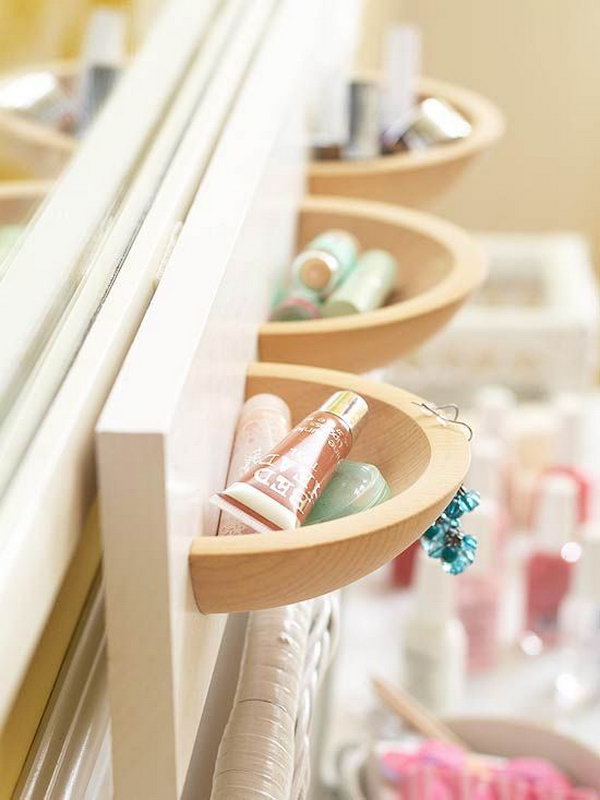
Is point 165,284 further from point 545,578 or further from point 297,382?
point 545,578

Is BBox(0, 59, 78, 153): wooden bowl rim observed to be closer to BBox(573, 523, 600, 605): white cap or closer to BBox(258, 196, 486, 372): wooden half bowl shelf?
BBox(258, 196, 486, 372): wooden half bowl shelf

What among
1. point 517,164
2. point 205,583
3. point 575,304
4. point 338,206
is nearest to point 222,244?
point 205,583

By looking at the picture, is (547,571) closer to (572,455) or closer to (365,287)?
(572,455)

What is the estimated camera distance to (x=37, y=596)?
347mm

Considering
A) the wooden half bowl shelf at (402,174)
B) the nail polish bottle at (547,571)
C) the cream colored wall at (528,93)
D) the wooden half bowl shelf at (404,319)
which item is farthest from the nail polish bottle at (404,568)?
the cream colored wall at (528,93)

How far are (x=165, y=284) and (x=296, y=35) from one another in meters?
0.45

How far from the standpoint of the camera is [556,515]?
1193 mm

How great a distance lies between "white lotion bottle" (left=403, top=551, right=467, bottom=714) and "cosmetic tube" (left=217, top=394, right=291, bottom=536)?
1.80 feet

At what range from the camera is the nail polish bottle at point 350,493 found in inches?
19.4

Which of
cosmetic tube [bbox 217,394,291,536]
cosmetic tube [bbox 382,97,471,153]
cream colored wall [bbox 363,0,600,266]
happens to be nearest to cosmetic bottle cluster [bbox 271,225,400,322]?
cosmetic tube [bbox 217,394,291,536]

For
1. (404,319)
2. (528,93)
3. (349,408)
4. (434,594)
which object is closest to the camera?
(349,408)

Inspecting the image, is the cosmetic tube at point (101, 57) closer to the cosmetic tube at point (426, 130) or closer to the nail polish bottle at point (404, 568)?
the cosmetic tube at point (426, 130)

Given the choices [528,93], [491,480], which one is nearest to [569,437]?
[491,480]

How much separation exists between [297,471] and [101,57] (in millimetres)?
480
